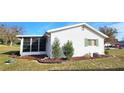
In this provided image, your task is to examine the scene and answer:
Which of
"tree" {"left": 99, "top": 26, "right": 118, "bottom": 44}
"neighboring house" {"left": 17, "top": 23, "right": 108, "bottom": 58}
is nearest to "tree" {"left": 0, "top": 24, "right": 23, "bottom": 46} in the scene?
"neighboring house" {"left": 17, "top": 23, "right": 108, "bottom": 58}

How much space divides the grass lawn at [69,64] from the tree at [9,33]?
373mm

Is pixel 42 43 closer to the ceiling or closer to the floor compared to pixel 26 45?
closer to the ceiling

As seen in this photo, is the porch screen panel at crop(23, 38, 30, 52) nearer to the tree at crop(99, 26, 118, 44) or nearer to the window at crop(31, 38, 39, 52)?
the window at crop(31, 38, 39, 52)

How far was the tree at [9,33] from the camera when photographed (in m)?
10.9

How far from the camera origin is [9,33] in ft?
36.8

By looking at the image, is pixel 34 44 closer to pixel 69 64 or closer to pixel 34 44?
pixel 34 44

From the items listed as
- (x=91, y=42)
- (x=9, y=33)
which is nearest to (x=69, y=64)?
(x=91, y=42)

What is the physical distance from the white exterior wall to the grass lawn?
930mm

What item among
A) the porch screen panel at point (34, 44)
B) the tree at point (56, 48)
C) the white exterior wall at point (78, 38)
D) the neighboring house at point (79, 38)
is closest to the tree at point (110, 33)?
the neighboring house at point (79, 38)

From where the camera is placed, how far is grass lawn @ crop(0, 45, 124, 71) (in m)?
10.6

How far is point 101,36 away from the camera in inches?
478

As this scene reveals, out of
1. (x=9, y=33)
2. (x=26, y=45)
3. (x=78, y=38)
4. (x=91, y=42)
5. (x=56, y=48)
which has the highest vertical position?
(x=9, y=33)

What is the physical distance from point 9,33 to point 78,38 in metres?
4.04
